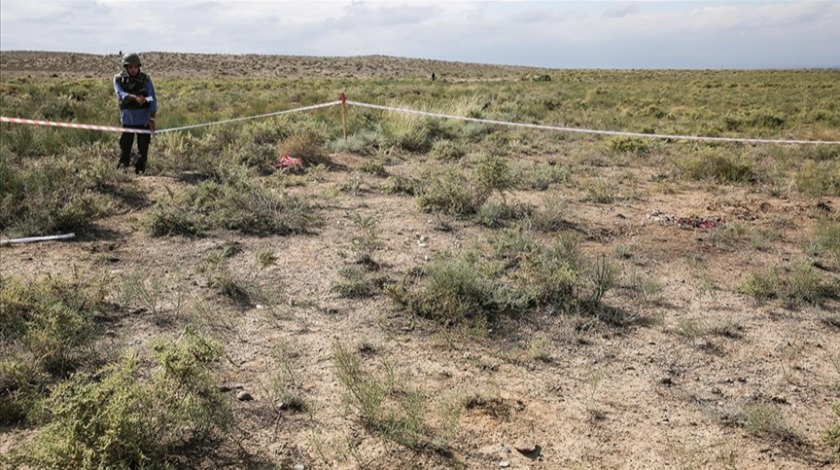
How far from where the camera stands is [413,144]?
12.1 meters

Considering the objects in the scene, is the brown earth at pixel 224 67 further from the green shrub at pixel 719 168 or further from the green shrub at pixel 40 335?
the green shrub at pixel 40 335

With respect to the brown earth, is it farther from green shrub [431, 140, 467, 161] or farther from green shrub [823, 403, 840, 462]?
green shrub [823, 403, 840, 462]

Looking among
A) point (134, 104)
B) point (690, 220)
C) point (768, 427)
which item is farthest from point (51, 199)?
point (690, 220)

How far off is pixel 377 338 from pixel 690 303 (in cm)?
279

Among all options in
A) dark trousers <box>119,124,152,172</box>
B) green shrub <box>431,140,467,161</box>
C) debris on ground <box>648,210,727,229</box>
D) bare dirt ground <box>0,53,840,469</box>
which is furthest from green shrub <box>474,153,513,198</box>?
dark trousers <box>119,124,152,172</box>

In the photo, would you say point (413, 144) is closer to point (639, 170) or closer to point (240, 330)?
point (639, 170)

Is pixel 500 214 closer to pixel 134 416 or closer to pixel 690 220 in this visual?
pixel 690 220

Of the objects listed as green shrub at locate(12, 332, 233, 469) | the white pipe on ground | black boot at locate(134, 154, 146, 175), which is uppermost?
black boot at locate(134, 154, 146, 175)

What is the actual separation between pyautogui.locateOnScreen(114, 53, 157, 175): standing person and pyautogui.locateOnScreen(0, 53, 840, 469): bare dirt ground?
2089mm

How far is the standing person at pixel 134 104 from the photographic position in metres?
8.98

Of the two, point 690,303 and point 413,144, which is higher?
point 413,144

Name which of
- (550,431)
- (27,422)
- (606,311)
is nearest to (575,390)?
(550,431)

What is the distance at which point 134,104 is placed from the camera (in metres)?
9.17

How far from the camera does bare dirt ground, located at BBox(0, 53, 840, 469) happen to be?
3570 mm
